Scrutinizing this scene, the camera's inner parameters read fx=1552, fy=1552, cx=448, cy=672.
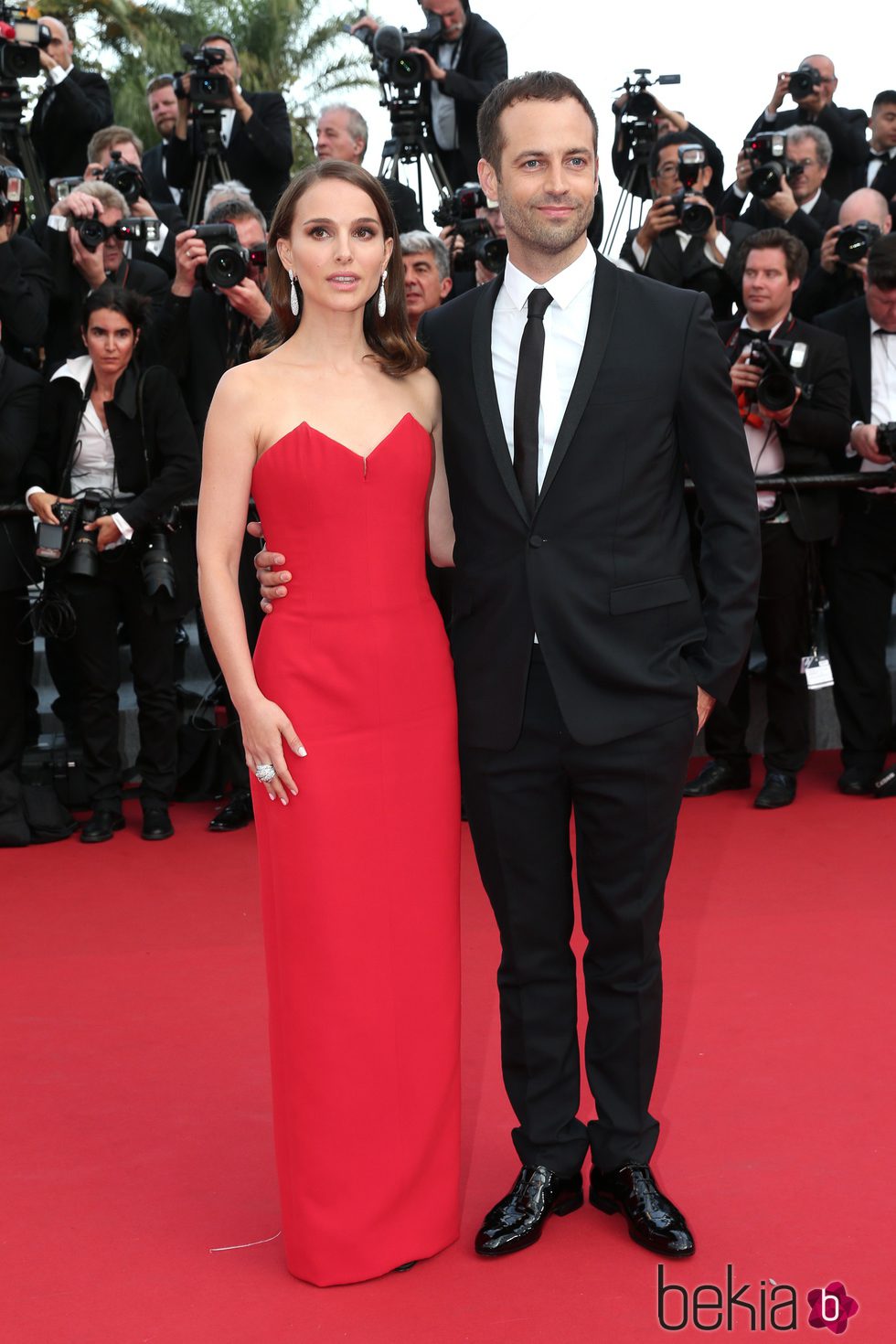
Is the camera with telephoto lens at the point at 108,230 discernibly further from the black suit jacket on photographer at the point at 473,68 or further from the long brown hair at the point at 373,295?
the long brown hair at the point at 373,295

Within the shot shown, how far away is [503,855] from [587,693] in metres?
0.31

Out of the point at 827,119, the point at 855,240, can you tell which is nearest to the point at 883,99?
the point at 827,119

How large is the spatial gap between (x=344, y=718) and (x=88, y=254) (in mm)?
3739

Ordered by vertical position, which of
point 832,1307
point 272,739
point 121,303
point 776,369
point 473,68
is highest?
point 473,68

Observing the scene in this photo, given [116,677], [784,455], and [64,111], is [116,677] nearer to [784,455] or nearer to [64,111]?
[784,455]

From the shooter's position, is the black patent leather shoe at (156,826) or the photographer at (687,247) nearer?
the black patent leather shoe at (156,826)

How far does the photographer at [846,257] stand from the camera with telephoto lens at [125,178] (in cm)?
255

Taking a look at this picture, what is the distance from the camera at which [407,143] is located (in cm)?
670

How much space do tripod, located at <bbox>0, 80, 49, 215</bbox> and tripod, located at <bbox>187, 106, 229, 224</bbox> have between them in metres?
0.66

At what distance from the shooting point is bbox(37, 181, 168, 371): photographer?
216 inches

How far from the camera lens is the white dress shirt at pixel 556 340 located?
2334 millimetres

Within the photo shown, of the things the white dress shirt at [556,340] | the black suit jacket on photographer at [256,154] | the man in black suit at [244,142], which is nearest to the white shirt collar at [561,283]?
the white dress shirt at [556,340]

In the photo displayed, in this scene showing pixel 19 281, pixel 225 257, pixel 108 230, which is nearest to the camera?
→ pixel 225 257

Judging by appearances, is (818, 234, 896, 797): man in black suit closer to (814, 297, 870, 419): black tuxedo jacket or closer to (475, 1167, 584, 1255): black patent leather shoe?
(814, 297, 870, 419): black tuxedo jacket
